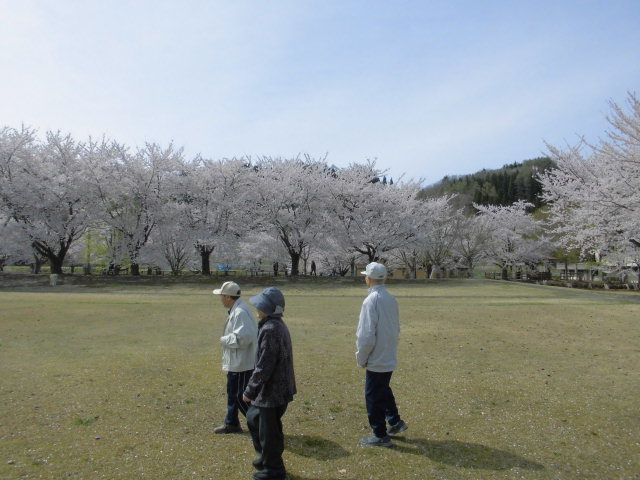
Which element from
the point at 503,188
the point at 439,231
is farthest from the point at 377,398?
the point at 503,188

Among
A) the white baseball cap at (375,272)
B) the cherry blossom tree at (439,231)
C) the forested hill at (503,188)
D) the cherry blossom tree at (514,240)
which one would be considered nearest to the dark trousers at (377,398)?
the white baseball cap at (375,272)

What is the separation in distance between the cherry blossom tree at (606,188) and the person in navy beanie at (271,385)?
1553 centimetres

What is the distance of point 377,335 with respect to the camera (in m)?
5.41

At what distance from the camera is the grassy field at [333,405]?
5023 millimetres

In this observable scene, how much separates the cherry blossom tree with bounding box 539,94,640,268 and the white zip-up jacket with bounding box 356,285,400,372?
14.2 metres

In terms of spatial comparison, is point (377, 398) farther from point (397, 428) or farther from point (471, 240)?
point (471, 240)

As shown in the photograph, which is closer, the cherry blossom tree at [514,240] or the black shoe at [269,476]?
the black shoe at [269,476]

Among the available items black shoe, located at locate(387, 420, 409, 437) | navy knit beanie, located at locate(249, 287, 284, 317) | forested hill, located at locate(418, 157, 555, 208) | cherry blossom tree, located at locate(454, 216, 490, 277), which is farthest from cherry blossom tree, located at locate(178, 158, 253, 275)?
forested hill, located at locate(418, 157, 555, 208)

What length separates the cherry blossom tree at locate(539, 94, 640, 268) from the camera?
17.0 meters

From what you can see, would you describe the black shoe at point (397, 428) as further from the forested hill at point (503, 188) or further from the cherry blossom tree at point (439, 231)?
the forested hill at point (503, 188)

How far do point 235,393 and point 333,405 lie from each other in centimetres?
182

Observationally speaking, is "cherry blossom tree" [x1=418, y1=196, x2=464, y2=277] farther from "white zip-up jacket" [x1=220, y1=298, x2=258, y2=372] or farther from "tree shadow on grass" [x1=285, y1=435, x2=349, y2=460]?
"white zip-up jacket" [x1=220, y1=298, x2=258, y2=372]

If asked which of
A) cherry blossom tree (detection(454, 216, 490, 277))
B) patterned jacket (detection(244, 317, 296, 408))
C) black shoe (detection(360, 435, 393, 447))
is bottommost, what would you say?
black shoe (detection(360, 435, 393, 447))

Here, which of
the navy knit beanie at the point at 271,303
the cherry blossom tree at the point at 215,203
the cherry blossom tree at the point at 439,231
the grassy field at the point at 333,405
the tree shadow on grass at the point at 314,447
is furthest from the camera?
the cherry blossom tree at the point at 439,231
